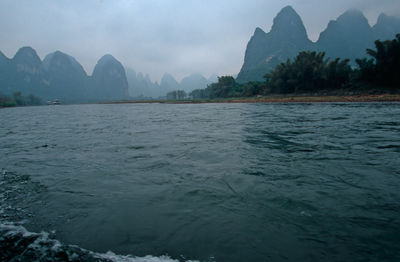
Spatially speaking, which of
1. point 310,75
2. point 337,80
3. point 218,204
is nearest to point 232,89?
point 310,75

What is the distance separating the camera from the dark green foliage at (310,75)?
6391 cm

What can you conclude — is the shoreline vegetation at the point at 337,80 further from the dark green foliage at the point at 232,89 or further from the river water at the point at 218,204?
the river water at the point at 218,204

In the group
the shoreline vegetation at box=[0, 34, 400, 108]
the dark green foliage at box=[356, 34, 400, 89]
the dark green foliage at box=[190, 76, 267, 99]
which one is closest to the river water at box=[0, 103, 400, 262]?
the shoreline vegetation at box=[0, 34, 400, 108]

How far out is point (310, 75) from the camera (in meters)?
72.0

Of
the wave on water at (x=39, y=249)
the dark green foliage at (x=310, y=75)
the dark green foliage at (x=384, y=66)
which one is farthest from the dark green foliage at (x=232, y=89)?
the wave on water at (x=39, y=249)

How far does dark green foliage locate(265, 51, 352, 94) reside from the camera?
6391 cm

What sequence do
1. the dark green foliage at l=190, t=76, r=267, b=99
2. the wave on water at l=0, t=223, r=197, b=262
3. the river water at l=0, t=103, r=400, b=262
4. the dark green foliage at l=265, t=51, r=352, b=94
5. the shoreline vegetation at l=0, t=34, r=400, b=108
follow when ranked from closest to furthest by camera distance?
the wave on water at l=0, t=223, r=197, b=262
the river water at l=0, t=103, r=400, b=262
the shoreline vegetation at l=0, t=34, r=400, b=108
the dark green foliage at l=265, t=51, r=352, b=94
the dark green foliage at l=190, t=76, r=267, b=99

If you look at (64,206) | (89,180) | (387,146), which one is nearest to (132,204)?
(64,206)

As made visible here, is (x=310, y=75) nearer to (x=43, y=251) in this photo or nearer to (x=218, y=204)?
(x=218, y=204)

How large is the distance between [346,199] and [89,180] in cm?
629

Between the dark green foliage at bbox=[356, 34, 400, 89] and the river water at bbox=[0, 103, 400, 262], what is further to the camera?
the dark green foliage at bbox=[356, 34, 400, 89]

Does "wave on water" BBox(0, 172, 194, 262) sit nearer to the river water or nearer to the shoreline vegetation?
the river water

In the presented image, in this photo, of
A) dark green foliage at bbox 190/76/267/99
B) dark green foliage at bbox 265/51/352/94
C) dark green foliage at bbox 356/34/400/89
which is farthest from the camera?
dark green foliage at bbox 190/76/267/99

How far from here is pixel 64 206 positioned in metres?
4.22
